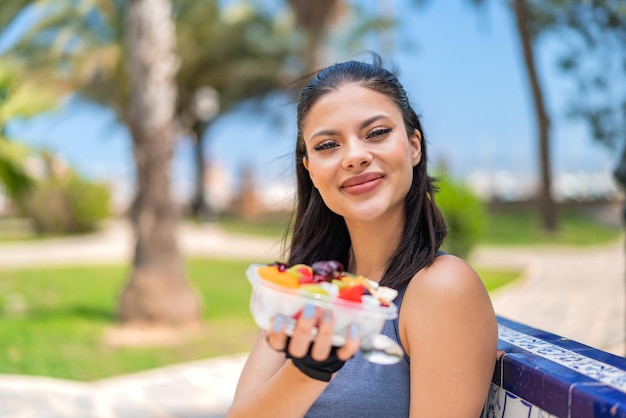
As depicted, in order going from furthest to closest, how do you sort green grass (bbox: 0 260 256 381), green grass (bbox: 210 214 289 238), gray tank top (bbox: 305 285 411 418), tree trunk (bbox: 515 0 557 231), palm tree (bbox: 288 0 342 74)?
green grass (bbox: 210 214 289 238), palm tree (bbox: 288 0 342 74), tree trunk (bbox: 515 0 557 231), green grass (bbox: 0 260 256 381), gray tank top (bbox: 305 285 411 418)

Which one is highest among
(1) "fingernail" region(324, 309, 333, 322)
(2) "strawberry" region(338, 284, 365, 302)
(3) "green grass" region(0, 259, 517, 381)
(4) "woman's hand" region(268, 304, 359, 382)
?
(2) "strawberry" region(338, 284, 365, 302)

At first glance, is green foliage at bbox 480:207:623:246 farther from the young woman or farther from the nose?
the nose

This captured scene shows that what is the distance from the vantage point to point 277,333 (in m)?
1.12

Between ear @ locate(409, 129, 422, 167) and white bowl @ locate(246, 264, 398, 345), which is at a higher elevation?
ear @ locate(409, 129, 422, 167)

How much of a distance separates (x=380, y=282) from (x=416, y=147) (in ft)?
1.20

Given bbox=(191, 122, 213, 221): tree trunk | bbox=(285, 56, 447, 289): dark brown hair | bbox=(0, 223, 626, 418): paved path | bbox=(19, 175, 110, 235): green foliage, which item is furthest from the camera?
bbox=(191, 122, 213, 221): tree trunk

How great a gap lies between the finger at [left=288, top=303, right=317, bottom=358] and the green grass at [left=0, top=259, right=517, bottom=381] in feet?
15.6

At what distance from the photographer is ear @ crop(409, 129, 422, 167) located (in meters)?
1.73

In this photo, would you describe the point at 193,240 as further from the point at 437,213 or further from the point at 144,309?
the point at 437,213

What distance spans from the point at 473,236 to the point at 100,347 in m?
6.04

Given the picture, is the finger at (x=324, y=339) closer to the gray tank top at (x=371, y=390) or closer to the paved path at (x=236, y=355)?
the gray tank top at (x=371, y=390)

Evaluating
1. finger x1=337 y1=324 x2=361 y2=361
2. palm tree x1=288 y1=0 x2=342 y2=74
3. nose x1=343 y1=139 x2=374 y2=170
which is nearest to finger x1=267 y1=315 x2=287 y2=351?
finger x1=337 y1=324 x2=361 y2=361

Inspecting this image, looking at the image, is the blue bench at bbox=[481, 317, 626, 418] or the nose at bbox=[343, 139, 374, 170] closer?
the blue bench at bbox=[481, 317, 626, 418]

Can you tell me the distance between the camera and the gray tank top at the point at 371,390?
4.90ft
